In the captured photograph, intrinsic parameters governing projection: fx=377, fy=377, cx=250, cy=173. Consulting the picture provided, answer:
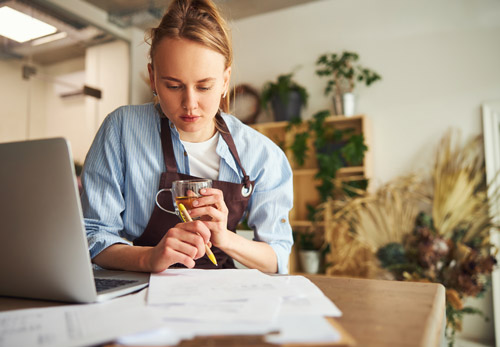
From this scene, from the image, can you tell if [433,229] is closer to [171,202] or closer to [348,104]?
[348,104]

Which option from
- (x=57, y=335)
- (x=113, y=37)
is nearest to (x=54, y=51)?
(x=113, y=37)

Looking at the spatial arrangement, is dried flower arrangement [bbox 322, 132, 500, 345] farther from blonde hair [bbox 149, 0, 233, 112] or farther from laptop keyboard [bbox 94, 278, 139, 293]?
laptop keyboard [bbox 94, 278, 139, 293]

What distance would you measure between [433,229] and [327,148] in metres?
1.19

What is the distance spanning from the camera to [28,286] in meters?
0.68

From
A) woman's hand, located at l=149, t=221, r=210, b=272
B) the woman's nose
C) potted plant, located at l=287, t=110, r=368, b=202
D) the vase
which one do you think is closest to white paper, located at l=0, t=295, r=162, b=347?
woman's hand, located at l=149, t=221, r=210, b=272

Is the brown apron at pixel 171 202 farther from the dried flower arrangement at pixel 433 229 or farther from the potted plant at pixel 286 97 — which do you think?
the potted plant at pixel 286 97

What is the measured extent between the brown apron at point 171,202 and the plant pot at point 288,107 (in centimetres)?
247

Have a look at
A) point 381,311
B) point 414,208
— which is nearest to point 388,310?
point 381,311

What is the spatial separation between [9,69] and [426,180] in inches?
149

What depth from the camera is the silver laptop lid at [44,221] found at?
1.90 ft

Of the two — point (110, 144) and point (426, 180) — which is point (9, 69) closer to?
point (110, 144)

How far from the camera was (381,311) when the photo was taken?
60 centimetres

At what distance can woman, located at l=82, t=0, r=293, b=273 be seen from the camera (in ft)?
3.38

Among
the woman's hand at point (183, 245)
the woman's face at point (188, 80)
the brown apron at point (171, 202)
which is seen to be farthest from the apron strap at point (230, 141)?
the woman's hand at point (183, 245)
